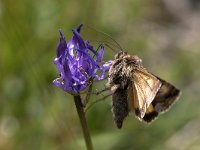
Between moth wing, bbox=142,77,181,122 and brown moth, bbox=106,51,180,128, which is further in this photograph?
moth wing, bbox=142,77,181,122

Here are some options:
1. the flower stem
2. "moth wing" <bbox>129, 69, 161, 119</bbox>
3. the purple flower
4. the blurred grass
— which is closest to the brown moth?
"moth wing" <bbox>129, 69, 161, 119</bbox>

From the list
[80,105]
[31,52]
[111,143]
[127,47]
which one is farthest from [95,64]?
[127,47]

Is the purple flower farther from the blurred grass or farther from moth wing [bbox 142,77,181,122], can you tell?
the blurred grass

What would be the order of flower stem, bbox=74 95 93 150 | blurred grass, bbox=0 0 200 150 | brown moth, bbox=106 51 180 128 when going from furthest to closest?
blurred grass, bbox=0 0 200 150
brown moth, bbox=106 51 180 128
flower stem, bbox=74 95 93 150

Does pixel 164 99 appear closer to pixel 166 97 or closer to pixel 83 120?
pixel 166 97

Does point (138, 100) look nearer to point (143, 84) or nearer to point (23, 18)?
point (143, 84)

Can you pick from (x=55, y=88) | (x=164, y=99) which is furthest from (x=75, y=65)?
(x=55, y=88)

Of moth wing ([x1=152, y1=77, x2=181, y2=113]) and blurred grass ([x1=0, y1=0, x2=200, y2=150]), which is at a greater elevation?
blurred grass ([x1=0, y1=0, x2=200, y2=150])
